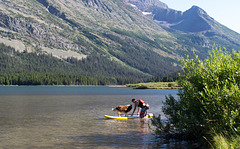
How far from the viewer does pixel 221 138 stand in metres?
18.9

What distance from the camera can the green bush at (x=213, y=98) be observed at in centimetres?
1816

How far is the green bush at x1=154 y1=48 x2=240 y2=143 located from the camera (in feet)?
59.6

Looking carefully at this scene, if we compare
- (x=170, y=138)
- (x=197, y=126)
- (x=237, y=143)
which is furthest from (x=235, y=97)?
(x=170, y=138)

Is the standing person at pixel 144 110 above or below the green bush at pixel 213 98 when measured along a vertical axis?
below

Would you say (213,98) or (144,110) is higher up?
(213,98)

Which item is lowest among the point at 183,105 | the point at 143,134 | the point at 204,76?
the point at 143,134

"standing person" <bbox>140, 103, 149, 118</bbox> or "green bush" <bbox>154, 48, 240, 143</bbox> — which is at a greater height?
"green bush" <bbox>154, 48, 240, 143</bbox>

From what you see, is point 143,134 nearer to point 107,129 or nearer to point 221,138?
point 107,129

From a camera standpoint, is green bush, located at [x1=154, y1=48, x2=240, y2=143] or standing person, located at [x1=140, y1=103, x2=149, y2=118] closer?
green bush, located at [x1=154, y1=48, x2=240, y2=143]

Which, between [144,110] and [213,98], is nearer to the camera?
[213,98]

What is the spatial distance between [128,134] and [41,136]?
9.47m

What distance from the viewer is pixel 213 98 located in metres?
18.8

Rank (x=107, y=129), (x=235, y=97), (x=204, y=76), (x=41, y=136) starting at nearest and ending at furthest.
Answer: (x=235, y=97) < (x=204, y=76) < (x=41, y=136) < (x=107, y=129)

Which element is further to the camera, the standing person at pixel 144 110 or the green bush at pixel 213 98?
the standing person at pixel 144 110
